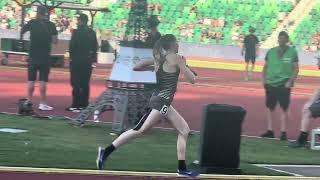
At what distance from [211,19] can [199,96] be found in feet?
91.7

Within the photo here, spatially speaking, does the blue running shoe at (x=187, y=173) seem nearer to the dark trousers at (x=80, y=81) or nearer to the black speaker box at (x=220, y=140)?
the black speaker box at (x=220, y=140)

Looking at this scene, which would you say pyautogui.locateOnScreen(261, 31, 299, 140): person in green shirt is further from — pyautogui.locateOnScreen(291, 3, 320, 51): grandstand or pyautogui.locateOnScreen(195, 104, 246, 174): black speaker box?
pyautogui.locateOnScreen(291, 3, 320, 51): grandstand

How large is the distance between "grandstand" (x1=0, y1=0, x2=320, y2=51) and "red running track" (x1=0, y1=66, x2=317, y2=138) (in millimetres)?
17577

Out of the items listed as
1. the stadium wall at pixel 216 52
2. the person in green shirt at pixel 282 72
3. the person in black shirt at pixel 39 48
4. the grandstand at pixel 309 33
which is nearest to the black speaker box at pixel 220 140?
the person in green shirt at pixel 282 72

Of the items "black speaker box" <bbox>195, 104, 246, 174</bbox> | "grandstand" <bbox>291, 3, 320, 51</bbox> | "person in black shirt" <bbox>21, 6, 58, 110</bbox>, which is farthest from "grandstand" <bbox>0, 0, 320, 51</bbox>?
"black speaker box" <bbox>195, 104, 246, 174</bbox>

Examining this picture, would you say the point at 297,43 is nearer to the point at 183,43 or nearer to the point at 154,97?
the point at 183,43

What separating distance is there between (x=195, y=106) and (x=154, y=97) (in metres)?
9.22

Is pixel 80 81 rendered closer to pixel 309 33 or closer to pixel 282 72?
pixel 282 72

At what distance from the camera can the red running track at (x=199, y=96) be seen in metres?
14.9

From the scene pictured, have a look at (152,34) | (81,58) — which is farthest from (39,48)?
(152,34)

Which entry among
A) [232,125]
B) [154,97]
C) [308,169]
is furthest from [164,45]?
[308,169]

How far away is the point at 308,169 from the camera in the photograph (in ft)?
31.4

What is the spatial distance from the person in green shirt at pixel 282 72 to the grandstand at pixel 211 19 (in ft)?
103

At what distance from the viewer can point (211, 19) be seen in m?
47.8
